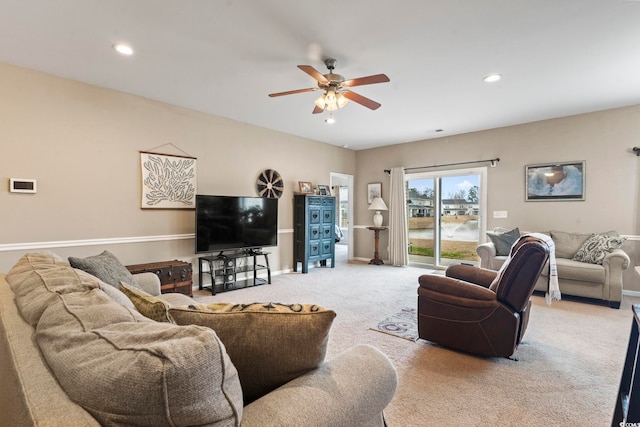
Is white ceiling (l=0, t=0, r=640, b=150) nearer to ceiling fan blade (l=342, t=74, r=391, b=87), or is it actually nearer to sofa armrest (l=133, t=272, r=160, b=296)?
ceiling fan blade (l=342, t=74, r=391, b=87)

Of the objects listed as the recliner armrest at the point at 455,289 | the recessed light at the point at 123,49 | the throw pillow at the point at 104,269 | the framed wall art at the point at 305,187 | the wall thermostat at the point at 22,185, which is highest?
the recessed light at the point at 123,49

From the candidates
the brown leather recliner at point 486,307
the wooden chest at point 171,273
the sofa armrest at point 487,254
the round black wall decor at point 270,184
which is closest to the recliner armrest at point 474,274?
the brown leather recliner at point 486,307

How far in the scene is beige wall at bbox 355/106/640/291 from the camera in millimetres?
4160

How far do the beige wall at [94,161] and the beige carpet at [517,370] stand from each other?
1363mm

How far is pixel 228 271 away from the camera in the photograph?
4.44 m

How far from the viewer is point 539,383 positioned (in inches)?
82.4

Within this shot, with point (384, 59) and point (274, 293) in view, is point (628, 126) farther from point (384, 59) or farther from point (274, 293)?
point (274, 293)

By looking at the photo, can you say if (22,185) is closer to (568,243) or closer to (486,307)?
(486,307)

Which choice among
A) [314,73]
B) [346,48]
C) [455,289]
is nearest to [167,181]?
[314,73]

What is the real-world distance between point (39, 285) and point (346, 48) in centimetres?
265

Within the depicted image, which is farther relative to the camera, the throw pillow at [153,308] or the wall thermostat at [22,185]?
the wall thermostat at [22,185]

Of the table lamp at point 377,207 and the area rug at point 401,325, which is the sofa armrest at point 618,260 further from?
the table lamp at point 377,207

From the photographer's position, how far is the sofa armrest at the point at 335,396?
0.77m

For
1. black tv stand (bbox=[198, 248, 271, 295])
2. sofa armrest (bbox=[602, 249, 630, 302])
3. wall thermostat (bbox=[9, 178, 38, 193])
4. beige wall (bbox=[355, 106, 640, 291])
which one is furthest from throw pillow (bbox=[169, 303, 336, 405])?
beige wall (bbox=[355, 106, 640, 291])
